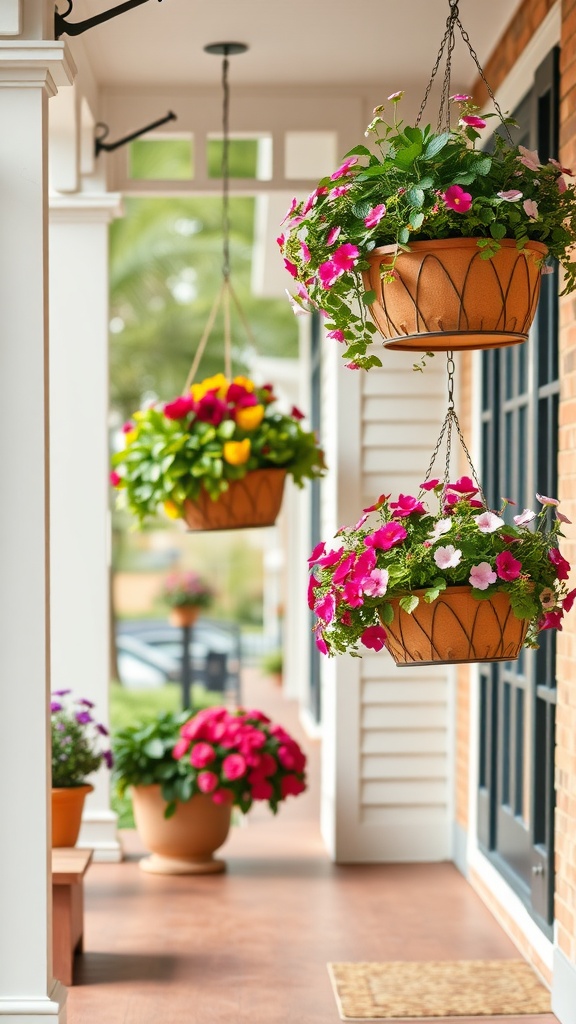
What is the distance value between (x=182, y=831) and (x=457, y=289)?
124 inches

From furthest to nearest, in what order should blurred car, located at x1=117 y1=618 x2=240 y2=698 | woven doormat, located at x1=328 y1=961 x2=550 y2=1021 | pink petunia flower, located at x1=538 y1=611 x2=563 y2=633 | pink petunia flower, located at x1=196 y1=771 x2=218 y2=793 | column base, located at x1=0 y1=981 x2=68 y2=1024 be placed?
1. blurred car, located at x1=117 y1=618 x2=240 y2=698
2. pink petunia flower, located at x1=196 y1=771 x2=218 y2=793
3. woven doormat, located at x1=328 y1=961 x2=550 y2=1021
4. column base, located at x1=0 y1=981 x2=68 y2=1024
5. pink petunia flower, located at x1=538 y1=611 x2=563 y2=633

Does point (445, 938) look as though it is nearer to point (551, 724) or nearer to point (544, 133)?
point (551, 724)

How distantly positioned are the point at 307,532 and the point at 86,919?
4852mm

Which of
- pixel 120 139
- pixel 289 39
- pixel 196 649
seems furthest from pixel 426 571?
pixel 196 649

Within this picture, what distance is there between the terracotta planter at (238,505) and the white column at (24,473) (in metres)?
1.61

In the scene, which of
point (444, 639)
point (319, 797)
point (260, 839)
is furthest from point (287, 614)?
point (444, 639)

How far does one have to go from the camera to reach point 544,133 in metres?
3.85

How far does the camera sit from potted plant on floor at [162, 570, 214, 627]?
12.7 meters

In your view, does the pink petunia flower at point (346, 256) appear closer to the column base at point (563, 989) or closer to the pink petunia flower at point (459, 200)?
the pink petunia flower at point (459, 200)

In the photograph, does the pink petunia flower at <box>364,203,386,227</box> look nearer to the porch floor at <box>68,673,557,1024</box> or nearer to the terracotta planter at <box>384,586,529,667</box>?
the terracotta planter at <box>384,586,529,667</box>

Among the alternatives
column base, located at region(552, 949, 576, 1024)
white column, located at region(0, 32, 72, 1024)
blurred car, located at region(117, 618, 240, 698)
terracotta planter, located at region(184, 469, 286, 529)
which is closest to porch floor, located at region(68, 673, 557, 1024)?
column base, located at region(552, 949, 576, 1024)

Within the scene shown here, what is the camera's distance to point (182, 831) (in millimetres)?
4906

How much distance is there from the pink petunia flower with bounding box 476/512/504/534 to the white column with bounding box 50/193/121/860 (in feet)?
9.19

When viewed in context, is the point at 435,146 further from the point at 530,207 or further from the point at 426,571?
the point at 426,571
